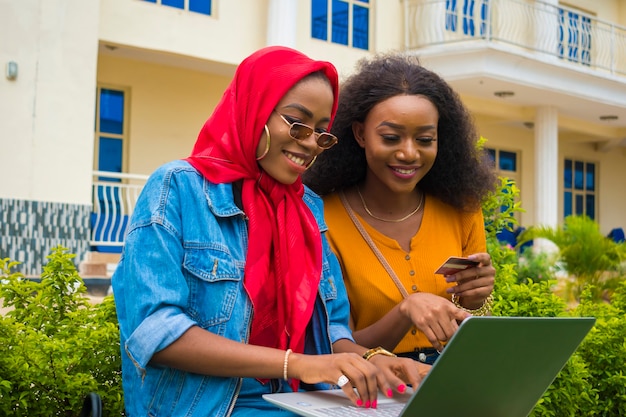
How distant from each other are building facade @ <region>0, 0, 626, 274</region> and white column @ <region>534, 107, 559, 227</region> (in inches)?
0.9

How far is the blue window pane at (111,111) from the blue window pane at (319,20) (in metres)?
2.95

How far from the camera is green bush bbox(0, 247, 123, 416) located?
2299 mm

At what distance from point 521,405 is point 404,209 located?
1.08 meters

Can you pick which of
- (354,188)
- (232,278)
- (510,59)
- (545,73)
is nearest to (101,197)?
(510,59)

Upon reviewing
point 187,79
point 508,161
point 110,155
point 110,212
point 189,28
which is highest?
point 189,28

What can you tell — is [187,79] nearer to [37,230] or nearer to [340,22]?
[340,22]

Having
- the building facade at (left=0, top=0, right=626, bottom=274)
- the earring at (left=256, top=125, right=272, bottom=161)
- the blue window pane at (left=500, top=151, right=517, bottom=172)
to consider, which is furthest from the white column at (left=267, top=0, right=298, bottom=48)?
the earring at (left=256, top=125, right=272, bottom=161)

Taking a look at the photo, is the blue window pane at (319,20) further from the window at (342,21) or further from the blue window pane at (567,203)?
the blue window pane at (567,203)

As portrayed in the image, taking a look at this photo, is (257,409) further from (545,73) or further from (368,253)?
(545,73)

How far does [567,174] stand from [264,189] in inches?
625

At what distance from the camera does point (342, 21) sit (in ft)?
40.3

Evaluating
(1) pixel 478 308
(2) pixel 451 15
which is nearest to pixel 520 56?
(2) pixel 451 15

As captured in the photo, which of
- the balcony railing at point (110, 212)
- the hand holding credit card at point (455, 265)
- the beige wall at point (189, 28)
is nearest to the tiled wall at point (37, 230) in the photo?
the balcony railing at point (110, 212)

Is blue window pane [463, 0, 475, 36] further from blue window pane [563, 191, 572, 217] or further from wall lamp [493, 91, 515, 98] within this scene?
blue window pane [563, 191, 572, 217]
